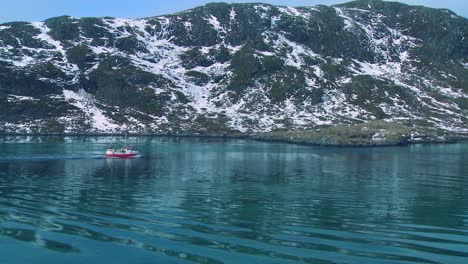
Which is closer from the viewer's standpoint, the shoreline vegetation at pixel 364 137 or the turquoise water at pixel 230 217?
the turquoise water at pixel 230 217

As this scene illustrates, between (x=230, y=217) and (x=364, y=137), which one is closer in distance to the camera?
(x=230, y=217)

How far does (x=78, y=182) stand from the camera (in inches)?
2313

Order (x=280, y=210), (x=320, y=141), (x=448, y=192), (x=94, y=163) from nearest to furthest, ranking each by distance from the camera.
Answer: (x=280, y=210)
(x=448, y=192)
(x=94, y=163)
(x=320, y=141)

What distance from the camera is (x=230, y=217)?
121 ft

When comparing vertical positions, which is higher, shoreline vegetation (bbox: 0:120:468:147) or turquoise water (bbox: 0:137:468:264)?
shoreline vegetation (bbox: 0:120:468:147)

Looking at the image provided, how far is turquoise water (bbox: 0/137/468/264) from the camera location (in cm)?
2673

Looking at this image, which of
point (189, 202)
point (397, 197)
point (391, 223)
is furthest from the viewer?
point (397, 197)

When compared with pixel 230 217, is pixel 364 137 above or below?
above

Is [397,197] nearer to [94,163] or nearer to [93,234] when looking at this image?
[93,234]

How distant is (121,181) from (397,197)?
2967 centimetres

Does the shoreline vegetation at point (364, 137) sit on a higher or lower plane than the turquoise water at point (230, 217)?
higher

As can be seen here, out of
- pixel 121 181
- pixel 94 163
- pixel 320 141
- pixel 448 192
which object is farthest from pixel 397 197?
pixel 320 141

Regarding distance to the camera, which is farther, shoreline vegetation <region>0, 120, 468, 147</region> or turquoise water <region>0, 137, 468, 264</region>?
shoreline vegetation <region>0, 120, 468, 147</region>

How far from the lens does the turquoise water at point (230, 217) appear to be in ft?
87.7
